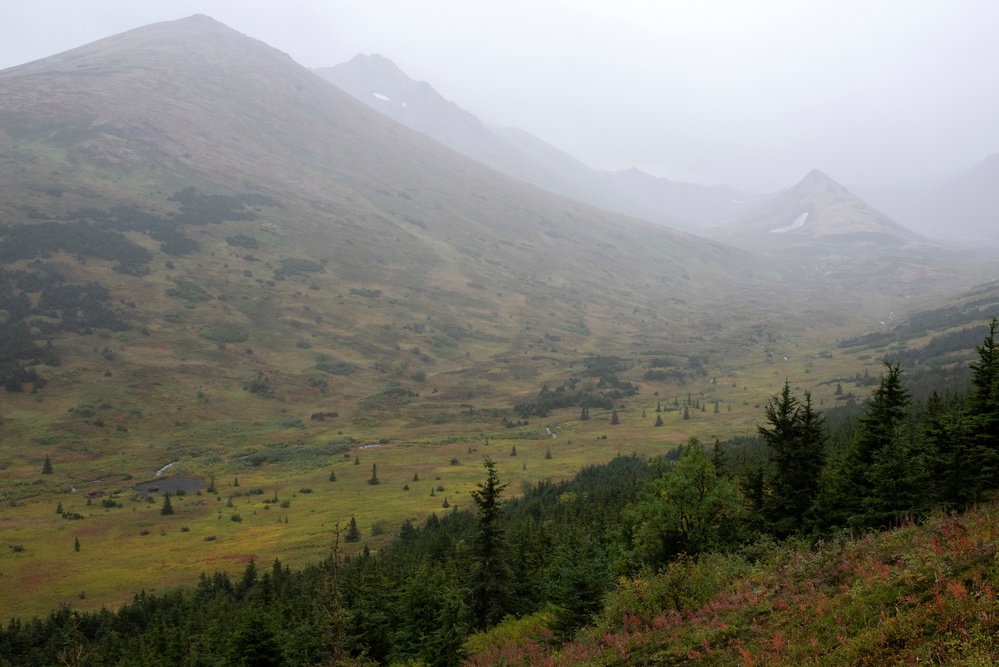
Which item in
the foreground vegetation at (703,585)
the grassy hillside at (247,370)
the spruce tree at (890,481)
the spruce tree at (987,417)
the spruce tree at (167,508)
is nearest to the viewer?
the foreground vegetation at (703,585)

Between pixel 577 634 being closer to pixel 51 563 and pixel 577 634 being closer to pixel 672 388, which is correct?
pixel 51 563

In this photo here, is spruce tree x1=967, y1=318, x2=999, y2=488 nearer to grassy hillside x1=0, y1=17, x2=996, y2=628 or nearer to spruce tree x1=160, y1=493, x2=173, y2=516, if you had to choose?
grassy hillside x1=0, y1=17, x2=996, y2=628

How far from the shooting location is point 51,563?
45.1m

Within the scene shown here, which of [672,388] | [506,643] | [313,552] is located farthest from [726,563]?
[672,388]

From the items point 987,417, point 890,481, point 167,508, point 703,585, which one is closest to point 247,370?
point 167,508

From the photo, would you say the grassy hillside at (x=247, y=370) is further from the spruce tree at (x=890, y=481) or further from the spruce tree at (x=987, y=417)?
the spruce tree at (x=987, y=417)

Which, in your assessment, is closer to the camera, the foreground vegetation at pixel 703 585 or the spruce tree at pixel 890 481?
the foreground vegetation at pixel 703 585

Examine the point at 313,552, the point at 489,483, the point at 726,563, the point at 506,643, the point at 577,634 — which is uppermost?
the point at 489,483

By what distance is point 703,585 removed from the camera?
56.6ft

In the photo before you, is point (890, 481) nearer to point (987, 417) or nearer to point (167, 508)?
point (987, 417)

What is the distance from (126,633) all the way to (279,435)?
5624 cm

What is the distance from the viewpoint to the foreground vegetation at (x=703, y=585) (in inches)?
441

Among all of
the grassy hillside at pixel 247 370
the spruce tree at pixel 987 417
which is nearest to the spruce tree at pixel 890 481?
the spruce tree at pixel 987 417

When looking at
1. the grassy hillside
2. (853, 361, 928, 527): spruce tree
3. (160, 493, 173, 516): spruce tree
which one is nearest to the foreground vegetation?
(853, 361, 928, 527): spruce tree
